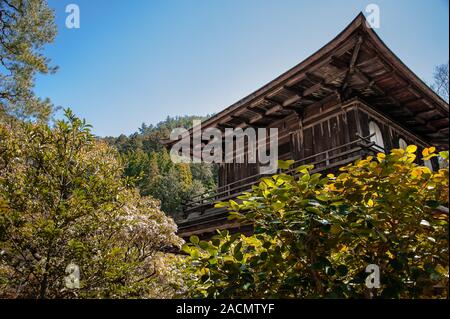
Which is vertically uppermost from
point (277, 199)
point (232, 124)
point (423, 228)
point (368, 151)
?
point (232, 124)

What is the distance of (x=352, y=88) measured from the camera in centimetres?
895

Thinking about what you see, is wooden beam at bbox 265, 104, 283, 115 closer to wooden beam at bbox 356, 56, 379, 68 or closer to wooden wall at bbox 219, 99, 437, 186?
wooden wall at bbox 219, 99, 437, 186

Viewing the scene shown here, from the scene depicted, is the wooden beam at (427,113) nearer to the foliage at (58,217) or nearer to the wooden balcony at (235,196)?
the wooden balcony at (235,196)

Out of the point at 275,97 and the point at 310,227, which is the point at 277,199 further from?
the point at 275,97

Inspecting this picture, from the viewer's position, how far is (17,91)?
1373 cm

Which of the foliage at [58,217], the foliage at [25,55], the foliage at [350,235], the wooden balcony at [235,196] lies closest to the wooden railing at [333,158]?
the wooden balcony at [235,196]

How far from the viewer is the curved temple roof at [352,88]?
7391 mm

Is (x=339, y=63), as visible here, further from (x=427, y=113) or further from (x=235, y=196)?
(x=235, y=196)

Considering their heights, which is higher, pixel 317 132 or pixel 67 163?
pixel 317 132

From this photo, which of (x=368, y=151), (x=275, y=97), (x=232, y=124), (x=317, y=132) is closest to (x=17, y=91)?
(x=232, y=124)

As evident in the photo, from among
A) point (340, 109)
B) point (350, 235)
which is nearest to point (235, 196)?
point (340, 109)

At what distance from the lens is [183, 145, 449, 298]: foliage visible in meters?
1.89
